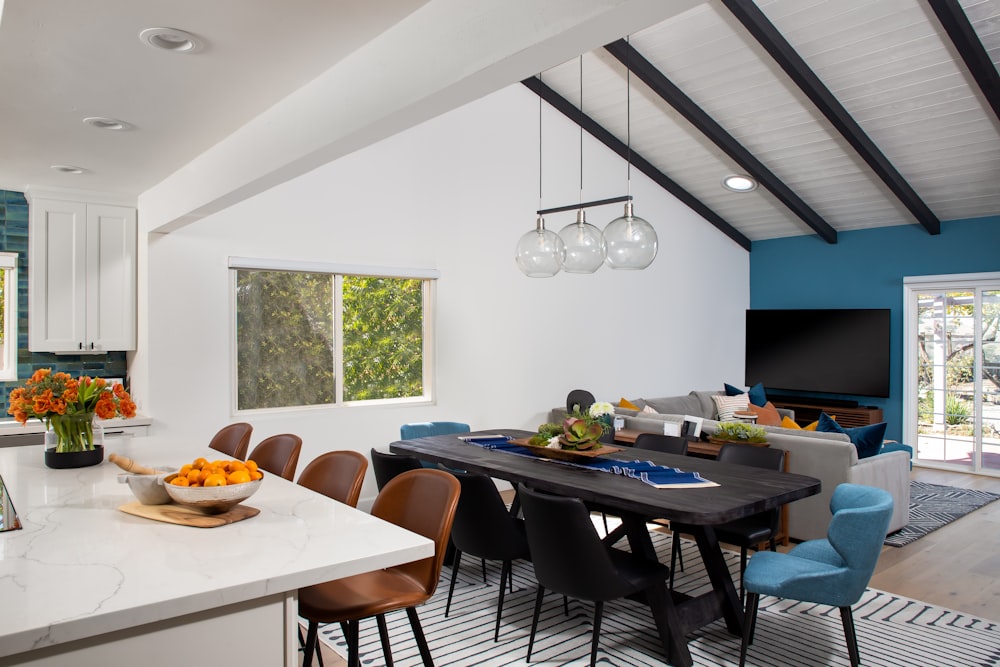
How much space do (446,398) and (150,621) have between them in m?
4.58

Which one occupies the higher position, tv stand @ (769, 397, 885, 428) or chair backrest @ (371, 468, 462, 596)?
chair backrest @ (371, 468, 462, 596)

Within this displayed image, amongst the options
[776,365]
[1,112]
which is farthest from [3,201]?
[776,365]

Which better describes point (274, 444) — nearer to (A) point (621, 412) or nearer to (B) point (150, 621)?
(B) point (150, 621)

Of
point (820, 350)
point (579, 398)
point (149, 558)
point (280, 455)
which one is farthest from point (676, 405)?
point (149, 558)

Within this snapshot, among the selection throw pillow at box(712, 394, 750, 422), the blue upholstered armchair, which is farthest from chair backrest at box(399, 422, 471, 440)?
throw pillow at box(712, 394, 750, 422)

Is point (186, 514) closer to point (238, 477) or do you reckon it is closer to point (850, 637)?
point (238, 477)

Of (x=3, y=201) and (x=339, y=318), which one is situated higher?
(x=3, y=201)

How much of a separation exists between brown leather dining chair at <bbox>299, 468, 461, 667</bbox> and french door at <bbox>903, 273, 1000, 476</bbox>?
6969 millimetres

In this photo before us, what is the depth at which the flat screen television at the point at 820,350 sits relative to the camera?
7.68 m

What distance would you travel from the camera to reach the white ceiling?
2232 mm

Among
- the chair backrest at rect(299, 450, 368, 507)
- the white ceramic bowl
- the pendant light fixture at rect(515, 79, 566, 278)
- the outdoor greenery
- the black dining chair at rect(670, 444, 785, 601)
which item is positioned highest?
the pendant light fixture at rect(515, 79, 566, 278)

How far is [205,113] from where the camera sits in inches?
119

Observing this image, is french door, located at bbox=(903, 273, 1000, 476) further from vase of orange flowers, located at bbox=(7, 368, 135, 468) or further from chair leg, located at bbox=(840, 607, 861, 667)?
vase of orange flowers, located at bbox=(7, 368, 135, 468)

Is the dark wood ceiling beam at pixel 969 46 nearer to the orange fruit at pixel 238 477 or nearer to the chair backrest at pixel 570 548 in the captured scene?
the chair backrest at pixel 570 548
